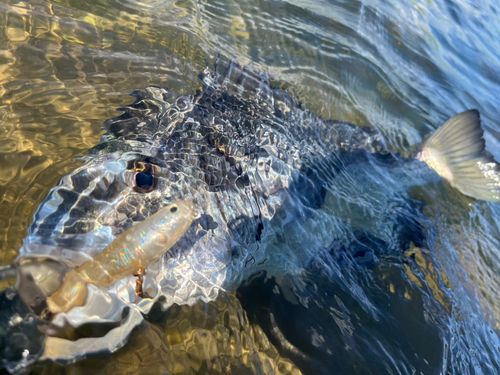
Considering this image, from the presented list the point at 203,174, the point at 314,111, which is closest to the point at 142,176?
the point at 203,174

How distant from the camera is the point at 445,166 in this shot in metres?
4.12

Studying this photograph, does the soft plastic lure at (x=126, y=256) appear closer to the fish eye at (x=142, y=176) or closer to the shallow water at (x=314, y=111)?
the shallow water at (x=314, y=111)

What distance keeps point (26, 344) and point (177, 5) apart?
4081mm

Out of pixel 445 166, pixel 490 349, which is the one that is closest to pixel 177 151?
pixel 490 349

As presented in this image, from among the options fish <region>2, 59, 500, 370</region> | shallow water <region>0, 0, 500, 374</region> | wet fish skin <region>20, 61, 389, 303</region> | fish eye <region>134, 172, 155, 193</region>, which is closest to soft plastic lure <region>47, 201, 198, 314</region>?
fish <region>2, 59, 500, 370</region>

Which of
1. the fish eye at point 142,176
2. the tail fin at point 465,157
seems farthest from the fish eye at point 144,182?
the tail fin at point 465,157

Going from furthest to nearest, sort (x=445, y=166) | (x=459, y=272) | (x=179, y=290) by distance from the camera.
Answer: (x=445, y=166) → (x=459, y=272) → (x=179, y=290)

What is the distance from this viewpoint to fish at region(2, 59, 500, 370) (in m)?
1.63

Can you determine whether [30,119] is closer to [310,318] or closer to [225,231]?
[225,231]

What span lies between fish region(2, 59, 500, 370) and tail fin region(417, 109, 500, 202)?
0.01m

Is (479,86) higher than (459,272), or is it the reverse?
(479,86)

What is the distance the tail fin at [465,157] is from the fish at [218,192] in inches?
0.5

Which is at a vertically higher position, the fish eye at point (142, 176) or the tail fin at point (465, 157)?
the tail fin at point (465, 157)

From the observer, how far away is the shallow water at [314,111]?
6.05 ft
